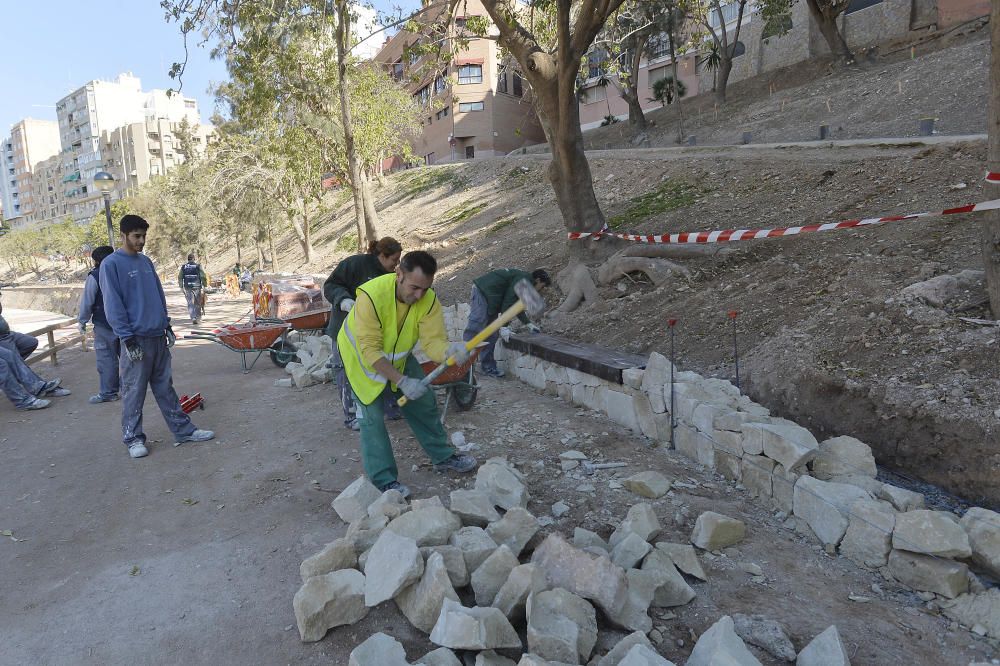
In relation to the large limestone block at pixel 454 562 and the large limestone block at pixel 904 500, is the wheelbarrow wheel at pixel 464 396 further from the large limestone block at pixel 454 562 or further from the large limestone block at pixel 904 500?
the large limestone block at pixel 904 500

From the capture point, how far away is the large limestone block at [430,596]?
7.78ft

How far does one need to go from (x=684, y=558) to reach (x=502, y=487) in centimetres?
101

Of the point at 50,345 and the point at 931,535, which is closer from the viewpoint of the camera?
the point at 931,535

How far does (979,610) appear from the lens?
2.33 m

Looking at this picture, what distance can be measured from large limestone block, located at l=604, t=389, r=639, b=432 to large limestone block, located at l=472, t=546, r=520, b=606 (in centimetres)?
212

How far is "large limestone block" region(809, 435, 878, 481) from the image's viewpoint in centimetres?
308

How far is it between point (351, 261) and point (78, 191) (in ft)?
313

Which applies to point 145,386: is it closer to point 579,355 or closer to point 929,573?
point 579,355

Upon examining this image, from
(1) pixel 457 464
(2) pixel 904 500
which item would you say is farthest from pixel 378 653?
(2) pixel 904 500

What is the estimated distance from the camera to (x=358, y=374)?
3.51 metres

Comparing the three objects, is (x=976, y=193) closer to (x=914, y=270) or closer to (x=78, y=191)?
(x=914, y=270)

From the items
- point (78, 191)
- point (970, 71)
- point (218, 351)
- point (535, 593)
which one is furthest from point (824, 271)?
point (78, 191)

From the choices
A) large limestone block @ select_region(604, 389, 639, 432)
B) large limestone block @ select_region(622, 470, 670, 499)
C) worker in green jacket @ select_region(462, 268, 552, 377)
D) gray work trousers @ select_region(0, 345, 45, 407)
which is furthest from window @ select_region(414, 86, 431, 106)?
large limestone block @ select_region(622, 470, 670, 499)

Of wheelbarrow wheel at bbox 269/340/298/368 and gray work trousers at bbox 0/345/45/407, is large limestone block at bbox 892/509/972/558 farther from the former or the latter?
gray work trousers at bbox 0/345/45/407
